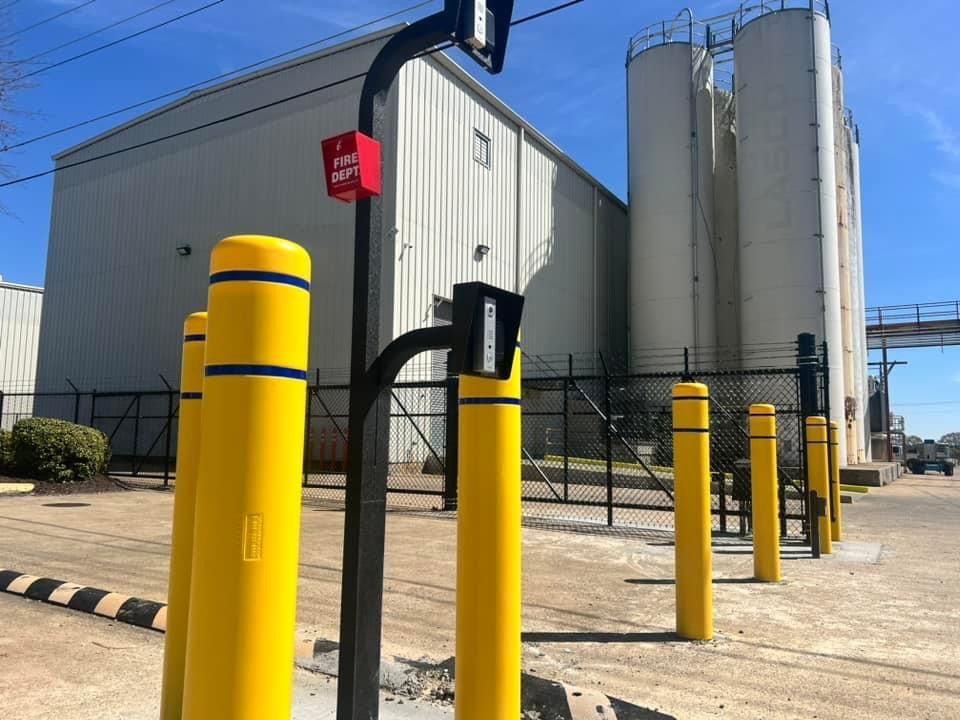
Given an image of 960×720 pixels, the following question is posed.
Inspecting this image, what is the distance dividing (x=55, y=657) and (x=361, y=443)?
2973 millimetres

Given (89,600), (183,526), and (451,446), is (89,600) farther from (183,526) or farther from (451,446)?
(451,446)

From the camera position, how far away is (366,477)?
297 cm

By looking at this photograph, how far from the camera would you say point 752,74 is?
26562 mm

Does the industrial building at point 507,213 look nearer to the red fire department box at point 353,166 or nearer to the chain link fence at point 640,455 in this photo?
the chain link fence at point 640,455

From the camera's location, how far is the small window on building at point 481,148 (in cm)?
2305

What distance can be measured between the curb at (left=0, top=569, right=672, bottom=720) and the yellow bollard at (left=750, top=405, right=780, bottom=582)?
372 cm

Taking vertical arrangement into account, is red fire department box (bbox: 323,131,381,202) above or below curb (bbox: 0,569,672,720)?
above

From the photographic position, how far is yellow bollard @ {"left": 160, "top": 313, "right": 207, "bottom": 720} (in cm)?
294

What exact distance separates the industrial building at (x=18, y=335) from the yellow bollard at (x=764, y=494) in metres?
35.1

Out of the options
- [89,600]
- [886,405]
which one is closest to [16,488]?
[89,600]

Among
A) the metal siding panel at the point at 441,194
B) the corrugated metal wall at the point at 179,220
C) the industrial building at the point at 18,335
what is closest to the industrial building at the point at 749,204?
the metal siding panel at the point at 441,194

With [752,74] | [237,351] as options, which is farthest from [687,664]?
[752,74]

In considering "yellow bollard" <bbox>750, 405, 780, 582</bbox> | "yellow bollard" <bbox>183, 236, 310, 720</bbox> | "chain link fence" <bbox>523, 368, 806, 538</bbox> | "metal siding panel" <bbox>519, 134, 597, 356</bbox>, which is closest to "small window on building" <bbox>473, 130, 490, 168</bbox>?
"metal siding panel" <bbox>519, 134, 597, 356</bbox>

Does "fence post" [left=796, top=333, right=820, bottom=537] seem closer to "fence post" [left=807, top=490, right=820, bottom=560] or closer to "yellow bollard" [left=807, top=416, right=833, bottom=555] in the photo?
"yellow bollard" [left=807, top=416, right=833, bottom=555]
